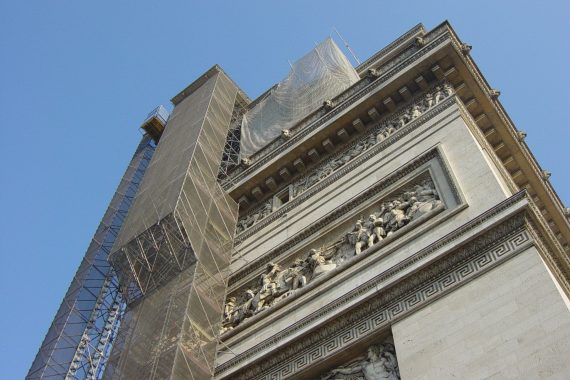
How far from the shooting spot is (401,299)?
8633 millimetres

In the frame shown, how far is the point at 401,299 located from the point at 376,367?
31.8 inches

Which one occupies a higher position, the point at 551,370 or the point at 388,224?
the point at 388,224

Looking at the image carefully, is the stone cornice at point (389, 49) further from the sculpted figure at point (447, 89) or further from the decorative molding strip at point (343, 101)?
the sculpted figure at point (447, 89)

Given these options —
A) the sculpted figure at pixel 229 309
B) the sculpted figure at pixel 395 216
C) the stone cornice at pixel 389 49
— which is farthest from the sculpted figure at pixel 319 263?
the stone cornice at pixel 389 49

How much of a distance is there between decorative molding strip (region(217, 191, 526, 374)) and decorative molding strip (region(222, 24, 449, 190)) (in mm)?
5317

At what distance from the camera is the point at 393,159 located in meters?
11.8

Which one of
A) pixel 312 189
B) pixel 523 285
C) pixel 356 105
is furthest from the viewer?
pixel 356 105

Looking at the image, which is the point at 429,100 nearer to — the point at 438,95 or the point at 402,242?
the point at 438,95

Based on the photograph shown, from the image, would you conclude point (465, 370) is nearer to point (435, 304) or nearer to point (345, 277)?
point (435, 304)

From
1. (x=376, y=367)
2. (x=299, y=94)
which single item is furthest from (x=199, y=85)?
(x=376, y=367)

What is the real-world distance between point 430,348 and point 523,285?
3.51 ft

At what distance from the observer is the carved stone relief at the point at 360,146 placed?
501 inches

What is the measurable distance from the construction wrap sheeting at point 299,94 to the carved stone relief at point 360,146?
8.13 ft

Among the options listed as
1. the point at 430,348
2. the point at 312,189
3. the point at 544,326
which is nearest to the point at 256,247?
the point at 312,189
